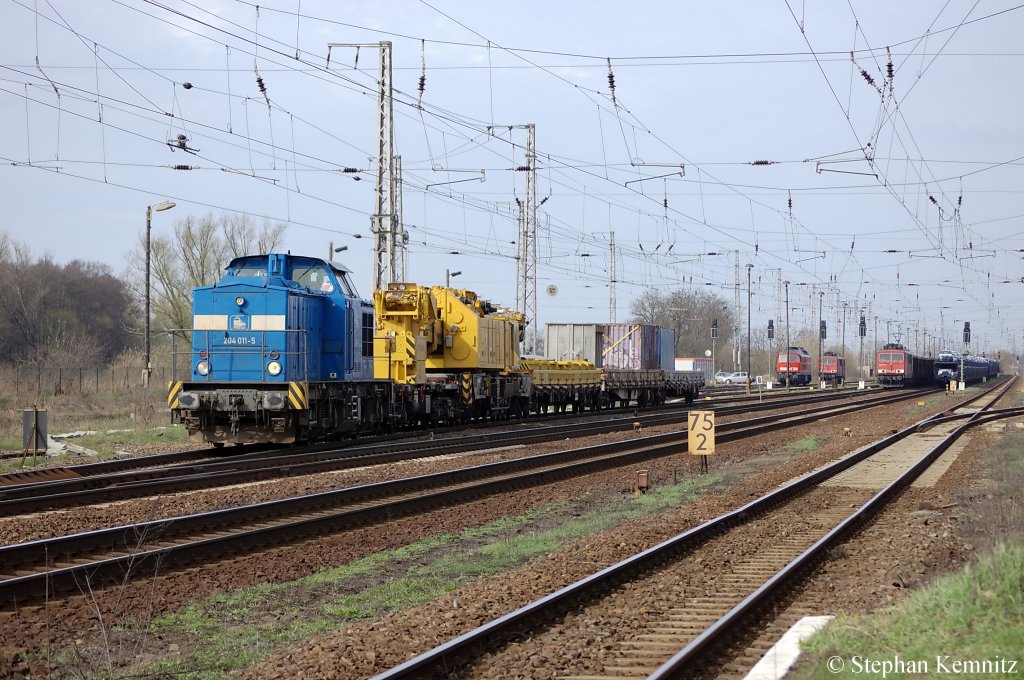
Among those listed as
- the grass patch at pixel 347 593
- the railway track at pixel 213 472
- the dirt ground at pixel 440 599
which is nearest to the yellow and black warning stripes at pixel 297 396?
the railway track at pixel 213 472

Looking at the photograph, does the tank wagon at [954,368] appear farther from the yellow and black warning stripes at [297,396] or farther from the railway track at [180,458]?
the yellow and black warning stripes at [297,396]

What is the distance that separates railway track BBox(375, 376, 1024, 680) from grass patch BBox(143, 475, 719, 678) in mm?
1397

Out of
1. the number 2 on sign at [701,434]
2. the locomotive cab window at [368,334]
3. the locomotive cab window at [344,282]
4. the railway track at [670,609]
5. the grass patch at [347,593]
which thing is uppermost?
the locomotive cab window at [344,282]

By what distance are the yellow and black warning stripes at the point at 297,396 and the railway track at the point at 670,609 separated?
29.6 feet

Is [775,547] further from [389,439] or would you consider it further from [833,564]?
[389,439]

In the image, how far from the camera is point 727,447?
78.0 feet

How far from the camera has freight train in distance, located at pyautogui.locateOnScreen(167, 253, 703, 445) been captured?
18609 millimetres

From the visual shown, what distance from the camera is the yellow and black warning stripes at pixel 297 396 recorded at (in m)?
18.3

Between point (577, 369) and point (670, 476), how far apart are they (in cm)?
1946

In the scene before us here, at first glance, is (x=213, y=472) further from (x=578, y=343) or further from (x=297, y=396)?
(x=578, y=343)

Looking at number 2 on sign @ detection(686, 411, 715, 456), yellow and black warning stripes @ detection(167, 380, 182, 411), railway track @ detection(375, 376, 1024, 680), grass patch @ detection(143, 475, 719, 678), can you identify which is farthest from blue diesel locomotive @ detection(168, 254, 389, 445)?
railway track @ detection(375, 376, 1024, 680)

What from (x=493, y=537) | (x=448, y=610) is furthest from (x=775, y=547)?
(x=448, y=610)

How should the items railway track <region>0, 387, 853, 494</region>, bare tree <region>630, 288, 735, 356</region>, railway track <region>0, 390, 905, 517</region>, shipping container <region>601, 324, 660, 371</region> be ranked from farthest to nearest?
bare tree <region>630, 288, 735, 356</region> → shipping container <region>601, 324, 660, 371</region> → railway track <region>0, 387, 853, 494</region> → railway track <region>0, 390, 905, 517</region>

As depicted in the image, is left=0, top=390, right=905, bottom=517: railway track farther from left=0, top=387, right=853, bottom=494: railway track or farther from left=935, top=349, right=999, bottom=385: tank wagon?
left=935, top=349, right=999, bottom=385: tank wagon
